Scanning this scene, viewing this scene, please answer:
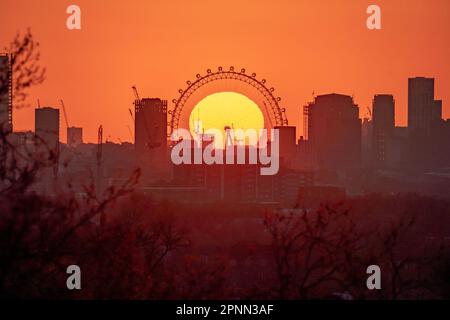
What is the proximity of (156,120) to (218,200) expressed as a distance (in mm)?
48550

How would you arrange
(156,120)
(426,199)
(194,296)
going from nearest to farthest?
(194,296) → (426,199) → (156,120)

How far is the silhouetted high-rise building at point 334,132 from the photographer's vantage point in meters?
186

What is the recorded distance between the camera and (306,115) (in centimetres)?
18750

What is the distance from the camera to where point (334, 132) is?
620 feet

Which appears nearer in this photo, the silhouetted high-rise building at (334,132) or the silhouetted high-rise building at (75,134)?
the silhouetted high-rise building at (75,134)

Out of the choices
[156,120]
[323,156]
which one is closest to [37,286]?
[156,120]

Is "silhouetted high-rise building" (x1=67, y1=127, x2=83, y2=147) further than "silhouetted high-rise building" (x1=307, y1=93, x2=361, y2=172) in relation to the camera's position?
No

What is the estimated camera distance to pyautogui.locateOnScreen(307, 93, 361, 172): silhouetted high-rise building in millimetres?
185500

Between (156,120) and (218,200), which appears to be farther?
(156,120)

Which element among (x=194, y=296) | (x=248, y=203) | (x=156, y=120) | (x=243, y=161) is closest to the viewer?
(x=194, y=296)

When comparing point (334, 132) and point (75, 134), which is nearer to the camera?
point (75, 134)
